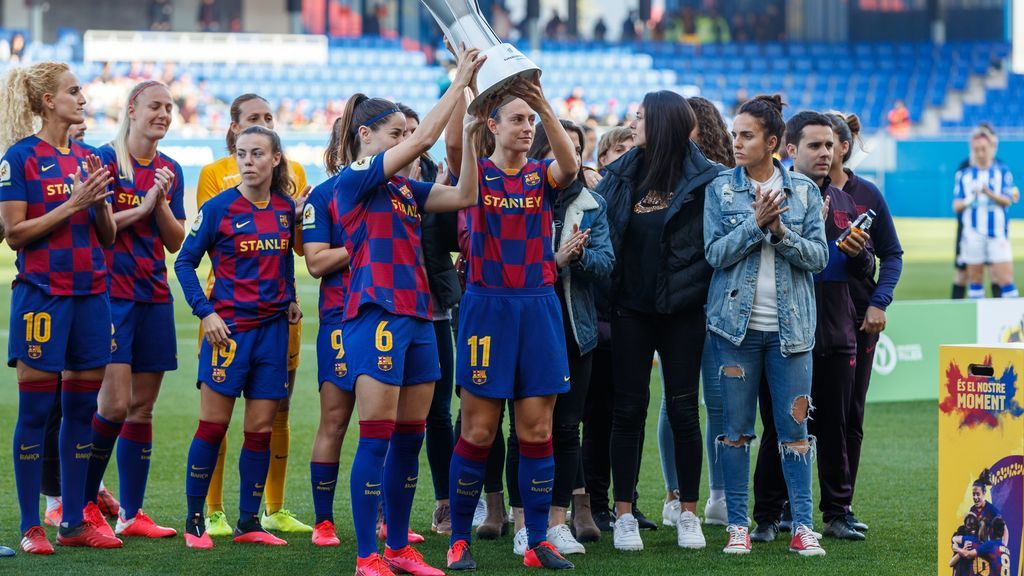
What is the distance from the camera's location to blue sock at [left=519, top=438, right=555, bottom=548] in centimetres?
503

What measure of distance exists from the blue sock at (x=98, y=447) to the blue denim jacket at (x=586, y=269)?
6.56 ft

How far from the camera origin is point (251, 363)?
537 cm

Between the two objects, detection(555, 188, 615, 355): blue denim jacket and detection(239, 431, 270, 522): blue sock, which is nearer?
detection(555, 188, 615, 355): blue denim jacket

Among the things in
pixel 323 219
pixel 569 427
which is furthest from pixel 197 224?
pixel 569 427

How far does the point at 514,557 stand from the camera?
17.4 ft

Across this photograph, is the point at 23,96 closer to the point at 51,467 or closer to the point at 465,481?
the point at 51,467

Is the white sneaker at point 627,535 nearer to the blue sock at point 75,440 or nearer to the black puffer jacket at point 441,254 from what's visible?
the black puffer jacket at point 441,254

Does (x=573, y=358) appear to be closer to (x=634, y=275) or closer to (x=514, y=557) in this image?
(x=634, y=275)

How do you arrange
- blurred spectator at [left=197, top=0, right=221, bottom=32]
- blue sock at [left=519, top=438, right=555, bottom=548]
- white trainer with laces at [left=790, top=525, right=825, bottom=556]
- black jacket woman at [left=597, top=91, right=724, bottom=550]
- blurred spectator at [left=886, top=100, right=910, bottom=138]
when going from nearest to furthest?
blue sock at [left=519, top=438, right=555, bottom=548] → white trainer with laces at [left=790, top=525, right=825, bottom=556] → black jacket woman at [left=597, top=91, right=724, bottom=550] → blurred spectator at [left=886, top=100, right=910, bottom=138] → blurred spectator at [left=197, top=0, right=221, bottom=32]

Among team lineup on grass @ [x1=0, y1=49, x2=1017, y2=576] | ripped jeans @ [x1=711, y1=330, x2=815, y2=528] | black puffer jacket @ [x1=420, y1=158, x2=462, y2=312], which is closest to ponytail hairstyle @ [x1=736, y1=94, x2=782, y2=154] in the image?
team lineup on grass @ [x1=0, y1=49, x2=1017, y2=576]

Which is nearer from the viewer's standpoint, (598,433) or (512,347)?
(512,347)

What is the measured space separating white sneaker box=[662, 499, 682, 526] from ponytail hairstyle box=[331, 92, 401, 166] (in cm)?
216

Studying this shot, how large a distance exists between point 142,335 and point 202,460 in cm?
63

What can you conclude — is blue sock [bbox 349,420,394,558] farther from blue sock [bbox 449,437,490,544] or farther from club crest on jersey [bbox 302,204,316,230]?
club crest on jersey [bbox 302,204,316,230]
